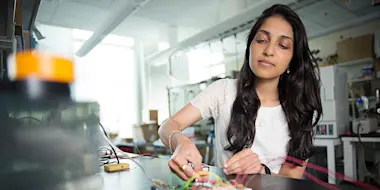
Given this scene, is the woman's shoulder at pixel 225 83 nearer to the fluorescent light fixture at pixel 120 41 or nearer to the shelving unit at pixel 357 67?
the shelving unit at pixel 357 67

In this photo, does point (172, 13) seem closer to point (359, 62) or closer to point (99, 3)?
point (99, 3)

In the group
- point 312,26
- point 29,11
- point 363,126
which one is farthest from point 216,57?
point 29,11

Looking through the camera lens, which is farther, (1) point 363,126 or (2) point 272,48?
(1) point 363,126

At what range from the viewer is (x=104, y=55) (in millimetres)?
4938

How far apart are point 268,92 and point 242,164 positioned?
48 centimetres

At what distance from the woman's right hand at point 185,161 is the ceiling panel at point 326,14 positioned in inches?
153

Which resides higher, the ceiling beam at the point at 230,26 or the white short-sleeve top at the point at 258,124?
the ceiling beam at the point at 230,26

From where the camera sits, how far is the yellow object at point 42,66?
12.2 inches

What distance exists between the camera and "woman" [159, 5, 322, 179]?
0.98 metres

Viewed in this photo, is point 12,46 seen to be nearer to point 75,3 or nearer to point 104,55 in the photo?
point 75,3

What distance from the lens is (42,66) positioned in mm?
317

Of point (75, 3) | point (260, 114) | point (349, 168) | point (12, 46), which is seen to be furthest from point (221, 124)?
point (75, 3)

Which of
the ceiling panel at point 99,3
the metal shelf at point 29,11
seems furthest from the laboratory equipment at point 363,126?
the ceiling panel at point 99,3

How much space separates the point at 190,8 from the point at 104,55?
192cm
